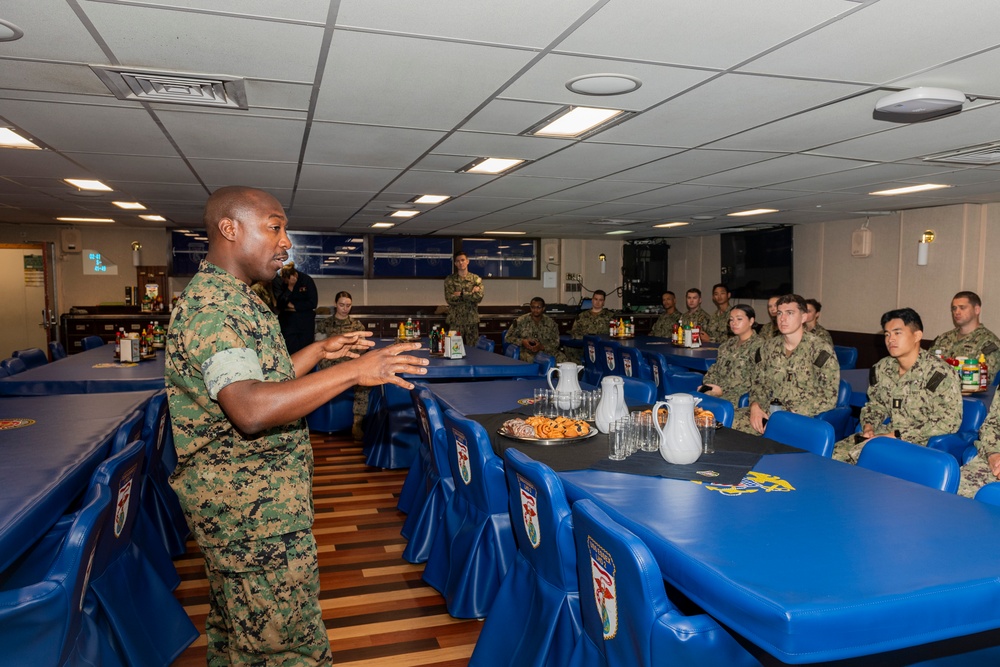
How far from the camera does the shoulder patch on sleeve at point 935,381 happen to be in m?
3.75

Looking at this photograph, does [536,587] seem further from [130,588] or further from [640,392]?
[640,392]

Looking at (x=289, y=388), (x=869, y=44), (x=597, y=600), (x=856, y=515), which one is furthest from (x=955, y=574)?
(x=869, y=44)

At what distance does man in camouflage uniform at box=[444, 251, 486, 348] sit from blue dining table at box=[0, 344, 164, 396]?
3874 mm

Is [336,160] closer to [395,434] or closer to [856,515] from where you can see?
[395,434]

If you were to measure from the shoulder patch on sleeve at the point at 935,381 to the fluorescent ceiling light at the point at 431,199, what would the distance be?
4561mm

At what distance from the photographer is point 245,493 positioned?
1.84m

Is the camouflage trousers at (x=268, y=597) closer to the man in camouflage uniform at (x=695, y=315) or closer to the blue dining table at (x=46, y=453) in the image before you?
the blue dining table at (x=46, y=453)

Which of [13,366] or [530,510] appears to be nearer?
[530,510]

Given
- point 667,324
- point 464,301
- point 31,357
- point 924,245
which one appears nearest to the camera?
point 31,357

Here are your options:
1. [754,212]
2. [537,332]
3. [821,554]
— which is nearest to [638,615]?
[821,554]

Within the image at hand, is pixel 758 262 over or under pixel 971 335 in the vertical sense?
over

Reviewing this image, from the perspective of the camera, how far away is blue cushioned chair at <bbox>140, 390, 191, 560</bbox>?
3.57m

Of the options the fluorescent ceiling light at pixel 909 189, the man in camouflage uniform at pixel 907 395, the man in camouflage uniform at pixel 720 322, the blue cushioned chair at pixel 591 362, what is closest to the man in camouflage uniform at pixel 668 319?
the man in camouflage uniform at pixel 720 322

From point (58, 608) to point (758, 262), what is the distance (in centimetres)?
1021
